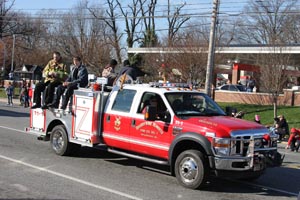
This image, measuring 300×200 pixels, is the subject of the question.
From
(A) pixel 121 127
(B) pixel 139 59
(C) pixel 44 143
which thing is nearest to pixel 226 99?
(B) pixel 139 59

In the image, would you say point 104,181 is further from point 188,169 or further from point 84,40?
point 84,40

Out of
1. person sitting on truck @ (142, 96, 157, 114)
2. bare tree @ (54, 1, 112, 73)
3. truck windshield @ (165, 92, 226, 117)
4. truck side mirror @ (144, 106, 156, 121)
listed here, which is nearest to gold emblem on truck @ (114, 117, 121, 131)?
person sitting on truck @ (142, 96, 157, 114)

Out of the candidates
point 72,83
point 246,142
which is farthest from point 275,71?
point 246,142

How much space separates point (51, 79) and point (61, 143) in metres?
1.56

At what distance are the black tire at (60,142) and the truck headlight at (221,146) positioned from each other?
4071mm

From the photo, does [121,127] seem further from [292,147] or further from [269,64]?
[269,64]

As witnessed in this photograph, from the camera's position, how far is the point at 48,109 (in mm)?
11039

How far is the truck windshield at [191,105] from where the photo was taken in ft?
28.7

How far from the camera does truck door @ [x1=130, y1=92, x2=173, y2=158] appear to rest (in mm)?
8461

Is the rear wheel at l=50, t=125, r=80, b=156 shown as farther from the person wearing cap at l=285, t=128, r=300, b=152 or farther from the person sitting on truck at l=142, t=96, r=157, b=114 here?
the person wearing cap at l=285, t=128, r=300, b=152

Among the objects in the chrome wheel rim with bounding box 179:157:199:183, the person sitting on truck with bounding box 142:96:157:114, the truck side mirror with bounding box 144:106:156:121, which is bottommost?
the chrome wheel rim with bounding box 179:157:199:183

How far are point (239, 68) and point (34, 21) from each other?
140 feet

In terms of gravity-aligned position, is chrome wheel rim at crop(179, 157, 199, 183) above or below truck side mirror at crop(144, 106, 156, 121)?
below

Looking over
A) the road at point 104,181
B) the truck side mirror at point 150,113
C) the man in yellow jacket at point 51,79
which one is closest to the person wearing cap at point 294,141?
the road at point 104,181
